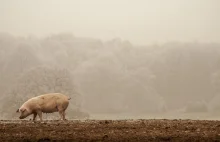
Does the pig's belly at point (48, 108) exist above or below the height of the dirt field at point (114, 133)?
above

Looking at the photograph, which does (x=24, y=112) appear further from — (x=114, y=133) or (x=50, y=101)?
(x=114, y=133)

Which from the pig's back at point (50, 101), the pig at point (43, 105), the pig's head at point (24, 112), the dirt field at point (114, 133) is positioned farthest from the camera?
the pig's back at point (50, 101)

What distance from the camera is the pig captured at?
2845cm

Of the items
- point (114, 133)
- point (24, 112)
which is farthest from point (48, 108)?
point (114, 133)

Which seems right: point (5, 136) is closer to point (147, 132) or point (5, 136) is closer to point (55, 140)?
point (55, 140)

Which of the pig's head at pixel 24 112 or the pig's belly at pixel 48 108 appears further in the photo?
the pig's belly at pixel 48 108

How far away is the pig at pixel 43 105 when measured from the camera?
28447 millimetres

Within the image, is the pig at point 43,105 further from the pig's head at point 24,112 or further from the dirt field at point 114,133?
the dirt field at point 114,133

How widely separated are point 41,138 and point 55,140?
0.66 meters

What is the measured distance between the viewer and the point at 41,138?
17.5 m

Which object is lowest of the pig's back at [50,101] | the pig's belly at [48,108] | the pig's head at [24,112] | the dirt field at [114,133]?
the dirt field at [114,133]

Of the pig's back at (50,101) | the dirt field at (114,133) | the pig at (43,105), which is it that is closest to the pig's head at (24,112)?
the pig at (43,105)

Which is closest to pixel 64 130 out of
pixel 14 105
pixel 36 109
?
pixel 36 109

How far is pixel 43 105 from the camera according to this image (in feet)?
94.3
